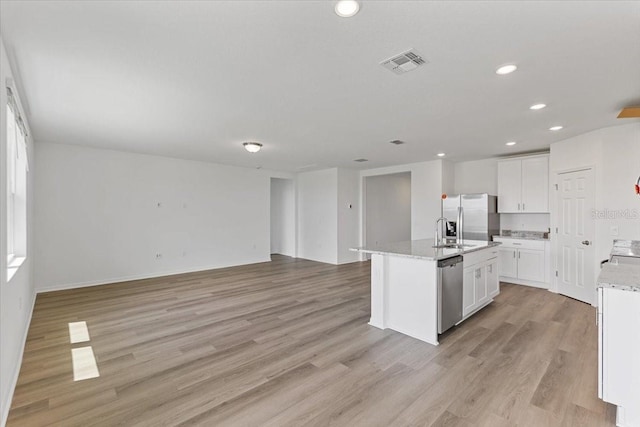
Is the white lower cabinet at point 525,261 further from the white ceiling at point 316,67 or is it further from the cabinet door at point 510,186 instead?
the white ceiling at point 316,67

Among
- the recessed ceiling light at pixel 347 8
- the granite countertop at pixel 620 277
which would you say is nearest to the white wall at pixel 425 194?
the granite countertop at pixel 620 277

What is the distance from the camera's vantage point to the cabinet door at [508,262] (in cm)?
560

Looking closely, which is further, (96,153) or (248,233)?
(248,233)

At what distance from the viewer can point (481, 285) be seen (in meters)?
4.04

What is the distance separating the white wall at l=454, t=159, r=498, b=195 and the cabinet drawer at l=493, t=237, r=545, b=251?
128cm

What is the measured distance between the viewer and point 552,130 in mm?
4273

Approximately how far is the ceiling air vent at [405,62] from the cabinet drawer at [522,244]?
4.73 metres

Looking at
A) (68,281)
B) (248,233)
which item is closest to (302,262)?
(248,233)

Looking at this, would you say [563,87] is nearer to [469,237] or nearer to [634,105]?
[634,105]

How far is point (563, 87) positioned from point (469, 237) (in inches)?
150

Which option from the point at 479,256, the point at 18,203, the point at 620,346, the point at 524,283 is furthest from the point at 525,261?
the point at 18,203

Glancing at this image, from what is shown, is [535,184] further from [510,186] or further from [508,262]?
[508,262]

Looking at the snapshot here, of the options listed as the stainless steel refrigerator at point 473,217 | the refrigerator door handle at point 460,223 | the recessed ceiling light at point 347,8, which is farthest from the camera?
the refrigerator door handle at point 460,223

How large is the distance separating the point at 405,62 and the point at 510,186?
188 inches
